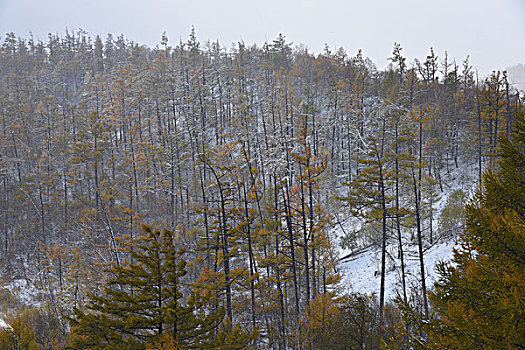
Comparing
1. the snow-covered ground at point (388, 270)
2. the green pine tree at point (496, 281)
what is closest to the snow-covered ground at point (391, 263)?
the snow-covered ground at point (388, 270)

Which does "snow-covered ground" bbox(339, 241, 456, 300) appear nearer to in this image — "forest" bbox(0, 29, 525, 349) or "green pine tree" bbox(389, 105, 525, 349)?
"forest" bbox(0, 29, 525, 349)

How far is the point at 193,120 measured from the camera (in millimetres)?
35781

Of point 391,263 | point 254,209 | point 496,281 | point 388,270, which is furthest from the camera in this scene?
point 254,209

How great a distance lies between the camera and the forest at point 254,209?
287 inches

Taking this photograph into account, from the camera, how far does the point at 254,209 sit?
92.7 feet

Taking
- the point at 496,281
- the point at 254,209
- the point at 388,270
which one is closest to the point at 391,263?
the point at 388,270

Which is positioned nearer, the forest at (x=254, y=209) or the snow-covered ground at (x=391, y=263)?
the forest at (x=254, y=209)

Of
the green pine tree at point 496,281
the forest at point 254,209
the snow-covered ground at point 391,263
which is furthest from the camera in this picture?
the snow-covered ground at point 391,263

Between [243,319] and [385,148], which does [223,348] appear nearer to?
[243,319]

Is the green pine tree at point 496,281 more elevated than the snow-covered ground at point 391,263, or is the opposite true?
the snow-covered ground at point 391,263

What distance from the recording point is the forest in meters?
7.28

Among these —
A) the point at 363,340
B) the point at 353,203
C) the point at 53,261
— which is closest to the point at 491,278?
the point at 363,340

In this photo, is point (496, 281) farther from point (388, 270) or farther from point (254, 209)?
point (254, 209)

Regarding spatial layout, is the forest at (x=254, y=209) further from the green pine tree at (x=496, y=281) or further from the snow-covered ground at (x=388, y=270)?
the snow-covered ground at (x=388, y=270)
